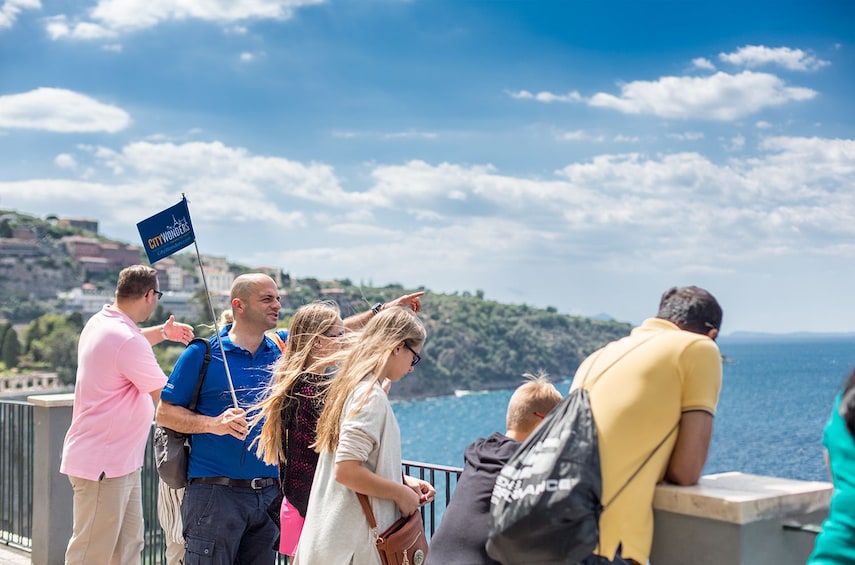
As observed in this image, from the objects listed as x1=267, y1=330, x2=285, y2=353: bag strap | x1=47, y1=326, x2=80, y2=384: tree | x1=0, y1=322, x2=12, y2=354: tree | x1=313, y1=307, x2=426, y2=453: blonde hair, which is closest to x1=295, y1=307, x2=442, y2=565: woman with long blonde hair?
x1=313, y1=307, x2=426, y2=453: blonde hair

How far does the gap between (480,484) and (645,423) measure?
0.65m

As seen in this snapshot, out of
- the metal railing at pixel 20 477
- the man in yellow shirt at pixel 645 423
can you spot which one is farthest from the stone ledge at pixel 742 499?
the metal railing at pixel 20 477

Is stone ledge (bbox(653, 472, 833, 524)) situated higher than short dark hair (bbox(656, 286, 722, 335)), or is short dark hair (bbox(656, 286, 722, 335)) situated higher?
short dark hair (bbox(656, 286, 722, 335))

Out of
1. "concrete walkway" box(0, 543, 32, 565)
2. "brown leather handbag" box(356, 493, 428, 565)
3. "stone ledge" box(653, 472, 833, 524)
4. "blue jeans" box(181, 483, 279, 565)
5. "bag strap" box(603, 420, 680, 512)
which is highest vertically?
"bag strap" box(603, 420, 680, 512)

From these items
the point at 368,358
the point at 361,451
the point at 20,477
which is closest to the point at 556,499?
the point at 361,451

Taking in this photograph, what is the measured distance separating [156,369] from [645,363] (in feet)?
10.1

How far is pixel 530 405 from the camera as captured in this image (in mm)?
2799

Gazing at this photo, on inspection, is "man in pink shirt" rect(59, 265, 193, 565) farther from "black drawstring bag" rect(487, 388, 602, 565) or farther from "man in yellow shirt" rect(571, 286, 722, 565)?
"man in yellow shirt" rect(571, 286, 722, 565)

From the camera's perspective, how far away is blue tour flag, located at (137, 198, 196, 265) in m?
4.81

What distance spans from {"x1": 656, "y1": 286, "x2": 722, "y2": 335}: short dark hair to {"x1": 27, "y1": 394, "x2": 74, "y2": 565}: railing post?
487cm

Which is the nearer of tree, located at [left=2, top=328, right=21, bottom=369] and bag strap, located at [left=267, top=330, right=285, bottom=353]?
bag strap, located at [left=267, top=330, right=285, bottom=353]

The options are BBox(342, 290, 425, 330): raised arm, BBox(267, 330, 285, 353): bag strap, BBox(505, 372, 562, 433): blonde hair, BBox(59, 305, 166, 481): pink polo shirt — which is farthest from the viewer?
BBox(59, 305, 166, 481): pink polo shirt

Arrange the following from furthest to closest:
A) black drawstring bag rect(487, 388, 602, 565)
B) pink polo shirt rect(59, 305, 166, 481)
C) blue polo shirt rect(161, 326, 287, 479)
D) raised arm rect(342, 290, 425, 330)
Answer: pink polo shirt rect(59, 305, 166, 481)
raised arm rect(342, 290, 425, 330)
blue polo shirt rect(161, 326, 287, 479)
black drawstring bag rect(487, 388, 602, 565)

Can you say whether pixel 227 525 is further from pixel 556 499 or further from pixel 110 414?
pixel 556 499
